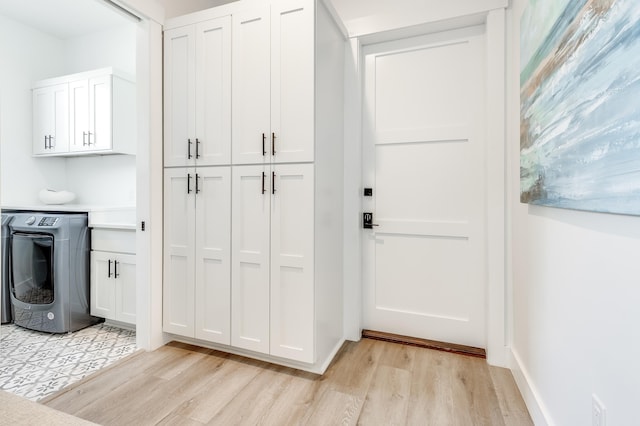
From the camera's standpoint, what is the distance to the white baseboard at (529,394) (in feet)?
4.51

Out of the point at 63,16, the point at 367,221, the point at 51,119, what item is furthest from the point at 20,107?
the point at 367,221

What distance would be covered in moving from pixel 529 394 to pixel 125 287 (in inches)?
110

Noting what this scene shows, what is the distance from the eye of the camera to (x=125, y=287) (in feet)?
8.27

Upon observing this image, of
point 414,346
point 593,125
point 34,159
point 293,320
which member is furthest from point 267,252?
point 34,159

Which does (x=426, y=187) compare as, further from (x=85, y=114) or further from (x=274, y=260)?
(x=85, y=114)

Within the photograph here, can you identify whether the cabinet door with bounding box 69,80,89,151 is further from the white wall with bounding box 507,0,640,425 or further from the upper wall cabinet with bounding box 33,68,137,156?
the white wall with bounding box 507,0,640,425

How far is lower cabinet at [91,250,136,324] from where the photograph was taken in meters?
2.50

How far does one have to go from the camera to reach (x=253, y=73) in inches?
78.0

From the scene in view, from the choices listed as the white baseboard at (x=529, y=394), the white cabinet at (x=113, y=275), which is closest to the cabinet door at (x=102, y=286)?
the white cabinet at (x=113, y=275)

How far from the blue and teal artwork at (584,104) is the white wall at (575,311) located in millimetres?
94

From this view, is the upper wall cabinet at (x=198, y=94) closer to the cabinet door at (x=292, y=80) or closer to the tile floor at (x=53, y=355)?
the cabinet door at (x=292, y=80)

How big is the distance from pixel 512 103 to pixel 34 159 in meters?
4.46

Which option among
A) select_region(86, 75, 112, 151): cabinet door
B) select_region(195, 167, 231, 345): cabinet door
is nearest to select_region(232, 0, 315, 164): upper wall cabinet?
select_region(195, 167, 231, 345): cabinet door

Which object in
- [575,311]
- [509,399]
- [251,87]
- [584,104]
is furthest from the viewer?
[251,87]
